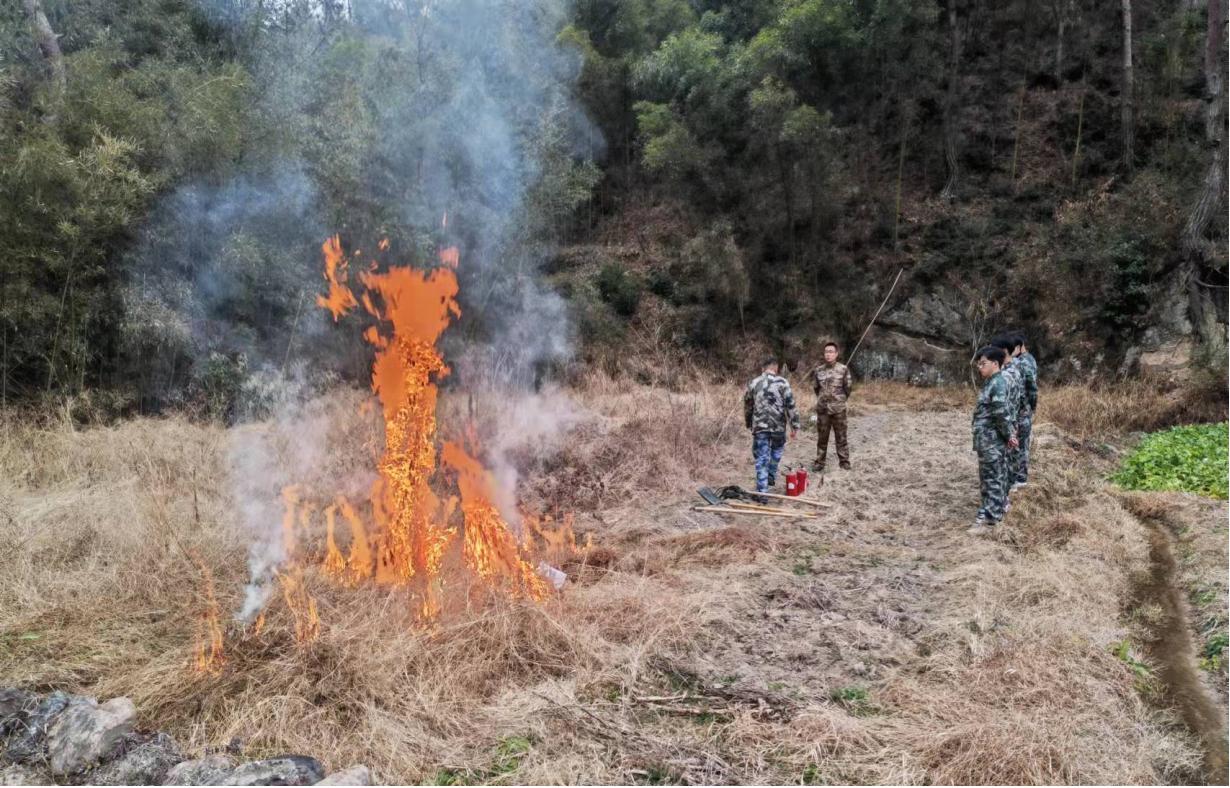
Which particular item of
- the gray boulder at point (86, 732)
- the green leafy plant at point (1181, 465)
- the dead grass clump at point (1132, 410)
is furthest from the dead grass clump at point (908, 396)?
the gray boulder at point (86, 732)

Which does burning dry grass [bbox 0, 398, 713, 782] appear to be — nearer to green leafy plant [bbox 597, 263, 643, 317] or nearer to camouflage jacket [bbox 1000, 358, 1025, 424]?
camouflage jacket [bbox 1000, 358, 1025, 424]

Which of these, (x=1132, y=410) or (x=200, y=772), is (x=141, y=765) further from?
(x=1132, y=410)

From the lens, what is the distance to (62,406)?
992cm

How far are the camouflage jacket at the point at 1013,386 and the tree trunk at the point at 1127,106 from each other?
510 inches

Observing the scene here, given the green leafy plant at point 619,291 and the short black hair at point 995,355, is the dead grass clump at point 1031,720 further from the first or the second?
the green leafy plant at point 619,291

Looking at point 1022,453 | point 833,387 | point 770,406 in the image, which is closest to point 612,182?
point 833,387

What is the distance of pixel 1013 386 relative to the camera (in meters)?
6.78

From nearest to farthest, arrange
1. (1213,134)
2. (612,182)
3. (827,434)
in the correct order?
1. (827,434)
2. (1213,134)
3. (612,182)

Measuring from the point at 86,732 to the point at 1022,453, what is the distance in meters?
8.05

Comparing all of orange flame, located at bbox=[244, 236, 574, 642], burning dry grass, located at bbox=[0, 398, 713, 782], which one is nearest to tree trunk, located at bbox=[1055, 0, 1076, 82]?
orange flame, located at bbox=[244, 236, 574, 642]

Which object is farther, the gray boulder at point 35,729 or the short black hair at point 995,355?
the short black hair at point 995,355

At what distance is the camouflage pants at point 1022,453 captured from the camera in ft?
25.2

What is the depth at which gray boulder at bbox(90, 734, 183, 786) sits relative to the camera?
3.39 metres

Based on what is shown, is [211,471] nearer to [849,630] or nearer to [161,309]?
[161,309]
